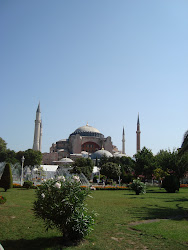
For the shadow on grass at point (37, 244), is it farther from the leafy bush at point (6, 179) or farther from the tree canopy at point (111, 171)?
the tree canopy at point (111, 171)

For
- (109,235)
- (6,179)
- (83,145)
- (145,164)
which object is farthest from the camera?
(83,145)

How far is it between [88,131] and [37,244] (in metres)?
75.4

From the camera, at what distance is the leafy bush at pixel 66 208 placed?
5082 mm

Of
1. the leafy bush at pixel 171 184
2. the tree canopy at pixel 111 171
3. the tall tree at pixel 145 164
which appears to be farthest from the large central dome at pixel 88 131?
→ the leafy bush at pixel 171 184

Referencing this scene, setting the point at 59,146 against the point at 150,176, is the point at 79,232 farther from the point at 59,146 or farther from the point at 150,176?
the point at 59,146

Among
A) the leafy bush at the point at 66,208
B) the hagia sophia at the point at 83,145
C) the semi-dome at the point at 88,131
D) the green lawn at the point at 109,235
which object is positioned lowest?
the green lawn at the point at 109,235

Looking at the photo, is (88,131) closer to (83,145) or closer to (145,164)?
(83,145)

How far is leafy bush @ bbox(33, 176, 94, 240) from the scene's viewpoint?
16.7 ft

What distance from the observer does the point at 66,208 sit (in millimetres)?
5109

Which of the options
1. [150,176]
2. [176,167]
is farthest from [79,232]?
[150,176]

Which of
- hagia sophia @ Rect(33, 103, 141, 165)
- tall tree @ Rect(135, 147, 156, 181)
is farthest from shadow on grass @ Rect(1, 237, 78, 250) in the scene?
hagia sophia @ Rect(33, 103, 141, 165)

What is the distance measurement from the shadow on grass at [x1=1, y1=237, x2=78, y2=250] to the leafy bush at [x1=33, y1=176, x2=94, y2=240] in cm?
20

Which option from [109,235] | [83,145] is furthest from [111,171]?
[83,145]

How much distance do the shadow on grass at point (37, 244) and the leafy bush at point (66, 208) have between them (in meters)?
0.20
